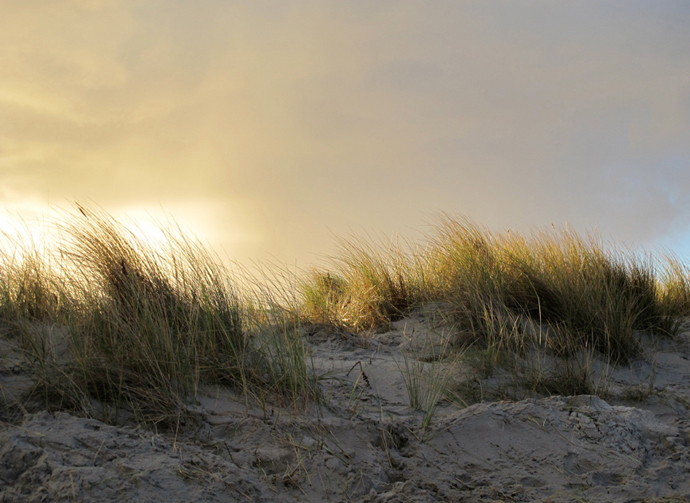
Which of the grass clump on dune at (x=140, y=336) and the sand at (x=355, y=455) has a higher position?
the grass clump on dune at (x=140, y=336)

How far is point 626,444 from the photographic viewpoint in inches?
92.7

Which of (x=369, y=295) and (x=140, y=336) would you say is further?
(x=369, y=295)

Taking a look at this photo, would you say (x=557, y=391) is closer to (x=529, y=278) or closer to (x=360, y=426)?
(x=529, y=278)

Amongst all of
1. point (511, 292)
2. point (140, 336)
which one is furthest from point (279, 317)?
point (511, 292)

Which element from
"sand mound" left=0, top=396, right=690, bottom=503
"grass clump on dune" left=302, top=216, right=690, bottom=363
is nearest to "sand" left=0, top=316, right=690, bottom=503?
"sand mound" left=0, top=396, right=690, bottom=503

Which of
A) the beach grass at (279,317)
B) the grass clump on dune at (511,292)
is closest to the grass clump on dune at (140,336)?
the beach grass at (279,317)

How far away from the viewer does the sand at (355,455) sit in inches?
70.3

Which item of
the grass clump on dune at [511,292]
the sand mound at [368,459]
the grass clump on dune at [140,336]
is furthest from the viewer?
the grass clump on dune at [511,292]

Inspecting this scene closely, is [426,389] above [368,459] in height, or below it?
above

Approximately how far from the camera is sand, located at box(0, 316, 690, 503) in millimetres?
1786

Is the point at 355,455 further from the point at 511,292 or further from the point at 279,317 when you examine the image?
the point at 511,292

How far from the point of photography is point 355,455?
7.06ft

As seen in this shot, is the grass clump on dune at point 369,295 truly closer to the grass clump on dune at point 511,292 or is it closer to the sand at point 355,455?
the grass clump on dune at point 511,292

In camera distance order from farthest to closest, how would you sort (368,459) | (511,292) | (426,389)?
(511,292) → (426,389) → (368,459)
